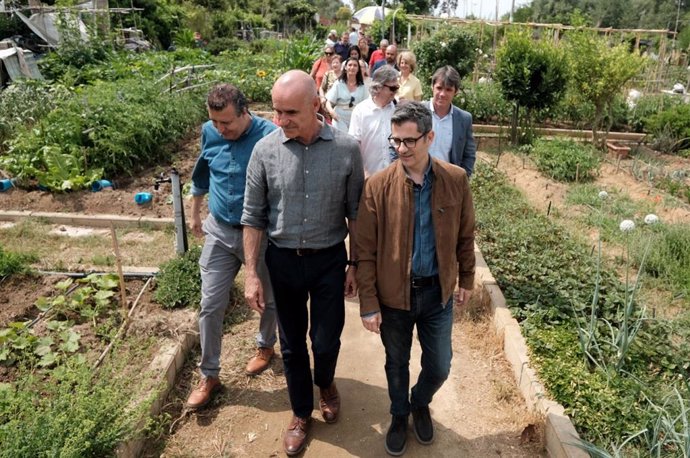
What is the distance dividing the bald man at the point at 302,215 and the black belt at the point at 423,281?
314 millimetres

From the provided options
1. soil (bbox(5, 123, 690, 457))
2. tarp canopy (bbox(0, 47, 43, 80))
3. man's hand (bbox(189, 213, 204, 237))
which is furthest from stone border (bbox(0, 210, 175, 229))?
tarp canopy (bbox(0, 47, 43, 80))

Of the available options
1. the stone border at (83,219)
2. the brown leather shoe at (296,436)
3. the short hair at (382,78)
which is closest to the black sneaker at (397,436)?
the brown leather shoe at (296,436)

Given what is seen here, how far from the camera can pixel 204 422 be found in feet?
9.71

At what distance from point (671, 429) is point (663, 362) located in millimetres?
1015

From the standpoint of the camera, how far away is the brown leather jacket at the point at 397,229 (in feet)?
7.60

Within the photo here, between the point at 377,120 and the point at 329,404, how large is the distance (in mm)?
1993

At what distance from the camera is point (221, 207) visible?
2.91 meters

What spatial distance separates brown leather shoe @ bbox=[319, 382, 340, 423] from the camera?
117 inches

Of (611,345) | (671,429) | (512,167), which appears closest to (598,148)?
(512,167)

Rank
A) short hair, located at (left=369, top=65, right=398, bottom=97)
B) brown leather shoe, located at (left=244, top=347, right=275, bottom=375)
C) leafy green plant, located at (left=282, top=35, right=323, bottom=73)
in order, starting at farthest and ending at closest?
leafy green plant, located at (left=282, top=35, right=323, bottom=73) < short hair, located at (left=369, top=65, right=398, bottom=97) < brown leather shoe, located at (left=244, top=347, right=275, bottom=375)

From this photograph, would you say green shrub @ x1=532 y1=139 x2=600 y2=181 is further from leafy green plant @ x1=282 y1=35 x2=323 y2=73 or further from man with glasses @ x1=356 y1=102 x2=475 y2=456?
leafy green plant @ x1=282 y1=35 x2=323 y2=73

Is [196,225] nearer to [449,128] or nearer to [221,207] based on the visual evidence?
[221,207]

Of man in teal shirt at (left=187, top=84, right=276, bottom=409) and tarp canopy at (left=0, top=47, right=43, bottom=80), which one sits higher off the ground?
tarp canopy at (left=0, top=47, right=43, bottom=80)

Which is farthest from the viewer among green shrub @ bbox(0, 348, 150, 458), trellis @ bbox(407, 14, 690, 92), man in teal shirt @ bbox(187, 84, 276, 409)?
trellis @ bbox(407, 14, 690, 92)
